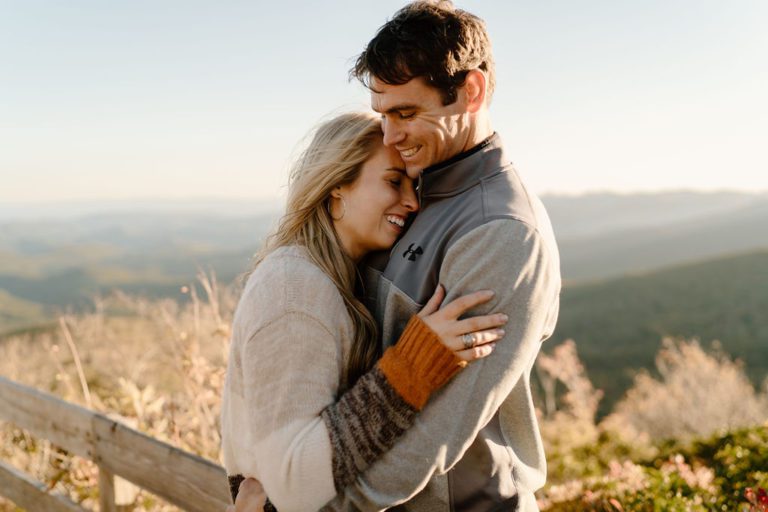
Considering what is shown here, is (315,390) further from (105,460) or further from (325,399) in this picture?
(105,460)

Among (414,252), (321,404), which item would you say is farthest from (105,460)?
(414,252)

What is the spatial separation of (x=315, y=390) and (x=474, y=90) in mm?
1116

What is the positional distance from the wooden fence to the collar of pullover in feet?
4.99

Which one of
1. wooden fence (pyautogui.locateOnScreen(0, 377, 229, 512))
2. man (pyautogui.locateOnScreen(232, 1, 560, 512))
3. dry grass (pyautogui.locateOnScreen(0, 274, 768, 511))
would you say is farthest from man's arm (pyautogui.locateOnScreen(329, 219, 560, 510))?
dry grass (pyautogui.locateOnScreen(0, 274, 768, 511))

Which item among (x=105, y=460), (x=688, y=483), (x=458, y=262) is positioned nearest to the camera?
(x=458, y=262)

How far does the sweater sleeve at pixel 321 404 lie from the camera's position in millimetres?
1632

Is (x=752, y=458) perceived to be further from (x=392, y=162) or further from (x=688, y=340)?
(x=688, y=340)

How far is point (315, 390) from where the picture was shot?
1677 mm

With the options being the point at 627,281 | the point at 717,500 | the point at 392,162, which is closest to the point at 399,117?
the point at 392,162

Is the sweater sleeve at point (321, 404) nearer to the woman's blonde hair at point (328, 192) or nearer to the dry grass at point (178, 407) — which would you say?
the woman's blonde hair at point (328, 192)

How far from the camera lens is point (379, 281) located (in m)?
2.06

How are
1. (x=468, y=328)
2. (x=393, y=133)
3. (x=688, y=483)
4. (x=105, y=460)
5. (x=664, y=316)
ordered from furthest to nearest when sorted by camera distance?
1. (x=664, y=316)
2. (x=105, y=460)
3. (x=688, y=483)
4. (x=393, y=133)
5. (x=468, y=328)

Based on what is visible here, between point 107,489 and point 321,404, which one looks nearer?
point 321,404

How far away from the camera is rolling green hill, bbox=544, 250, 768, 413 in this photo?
40.1 metres
